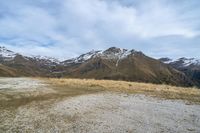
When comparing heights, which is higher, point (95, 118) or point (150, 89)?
point (150, 89)

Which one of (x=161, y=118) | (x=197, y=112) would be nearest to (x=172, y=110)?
(x=197, y=112)

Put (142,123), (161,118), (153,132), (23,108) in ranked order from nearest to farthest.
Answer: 1. (153,132)
2. (142,123)
3. (161,118)
4. (23,108)

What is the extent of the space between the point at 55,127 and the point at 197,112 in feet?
37.3

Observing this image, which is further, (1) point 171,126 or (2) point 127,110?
(2) point 127,110

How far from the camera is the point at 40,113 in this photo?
18234mm

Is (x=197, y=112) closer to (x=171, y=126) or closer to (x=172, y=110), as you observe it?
(x=172, y=110)

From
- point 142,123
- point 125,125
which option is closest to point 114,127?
point 125,125

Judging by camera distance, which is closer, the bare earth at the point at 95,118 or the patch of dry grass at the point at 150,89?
the bare earth at the point at 95,118

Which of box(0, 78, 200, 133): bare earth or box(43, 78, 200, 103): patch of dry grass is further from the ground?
box(43, 78, 200, 103): patch of dry grass

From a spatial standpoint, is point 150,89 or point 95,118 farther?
point 150,89

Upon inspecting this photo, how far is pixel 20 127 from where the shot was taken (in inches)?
569

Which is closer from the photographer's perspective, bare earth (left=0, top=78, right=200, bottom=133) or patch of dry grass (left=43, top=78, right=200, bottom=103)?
bare earth (left=0, top=78, right=200, bottom=133)

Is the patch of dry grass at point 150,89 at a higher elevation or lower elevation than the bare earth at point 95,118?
higher

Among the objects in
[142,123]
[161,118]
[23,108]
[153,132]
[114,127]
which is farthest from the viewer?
[23,108]
